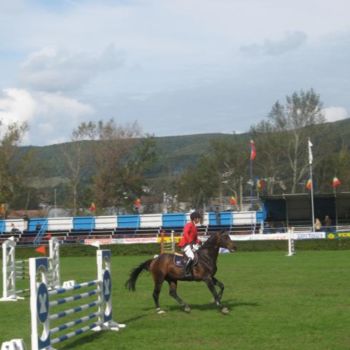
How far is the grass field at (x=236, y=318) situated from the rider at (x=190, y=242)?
1059 millimetres

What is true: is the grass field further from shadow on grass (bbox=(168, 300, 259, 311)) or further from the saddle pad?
the saddle pad

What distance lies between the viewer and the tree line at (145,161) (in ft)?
248

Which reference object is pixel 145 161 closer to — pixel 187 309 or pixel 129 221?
pixel 129 221

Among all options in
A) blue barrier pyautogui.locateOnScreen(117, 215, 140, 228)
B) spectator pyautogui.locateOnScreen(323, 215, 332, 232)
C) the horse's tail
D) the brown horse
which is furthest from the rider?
blue barrier pyautogui.locateOnScreen(117, 215, 140, 228)

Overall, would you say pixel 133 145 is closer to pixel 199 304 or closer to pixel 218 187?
pixel 218 187

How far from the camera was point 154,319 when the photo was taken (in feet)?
46.0

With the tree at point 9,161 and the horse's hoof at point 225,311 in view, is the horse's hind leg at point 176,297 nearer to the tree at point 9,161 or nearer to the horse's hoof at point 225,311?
the horse's hoof at point 225,311

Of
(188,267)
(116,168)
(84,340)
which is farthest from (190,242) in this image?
(116,168)

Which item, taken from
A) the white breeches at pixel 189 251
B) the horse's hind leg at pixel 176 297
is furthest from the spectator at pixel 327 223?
the white breeches at pixel 189 251

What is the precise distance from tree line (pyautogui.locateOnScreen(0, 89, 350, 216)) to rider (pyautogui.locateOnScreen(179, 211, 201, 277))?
5450 cm

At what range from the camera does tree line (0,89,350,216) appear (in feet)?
248

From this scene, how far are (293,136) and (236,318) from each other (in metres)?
65.7

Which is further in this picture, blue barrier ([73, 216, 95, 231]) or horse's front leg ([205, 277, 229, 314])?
blue barrier ([73, 216, 95, 231])

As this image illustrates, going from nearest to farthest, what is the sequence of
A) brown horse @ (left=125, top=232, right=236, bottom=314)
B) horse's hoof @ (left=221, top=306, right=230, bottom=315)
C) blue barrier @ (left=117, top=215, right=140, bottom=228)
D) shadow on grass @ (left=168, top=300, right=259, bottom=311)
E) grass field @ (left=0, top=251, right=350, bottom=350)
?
1. grass field @ (left=0, top=251, right=350, bottom=350)
2. horse's hoof @ (left=221, top=306, right=230, bottom=315)
3. brown horse @ (left=125, top=232, right=236, bottom=314)
4. shadow on grass @ (left=168, top=300, right=259, bottom=311)
5. blue barrier @ (left=117, top=215, right=140, bottom=228)
